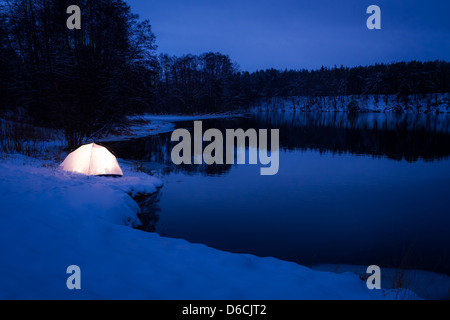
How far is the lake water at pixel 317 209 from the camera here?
785 centimetres

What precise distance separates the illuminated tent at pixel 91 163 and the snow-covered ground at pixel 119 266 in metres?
4.56

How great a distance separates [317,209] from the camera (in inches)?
427

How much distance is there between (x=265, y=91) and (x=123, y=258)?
108291mm

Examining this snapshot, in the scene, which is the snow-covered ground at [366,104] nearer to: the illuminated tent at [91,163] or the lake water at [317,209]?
the lake water at [317,209]

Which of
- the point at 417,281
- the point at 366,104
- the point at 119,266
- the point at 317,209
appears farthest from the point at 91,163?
the point at 366,104

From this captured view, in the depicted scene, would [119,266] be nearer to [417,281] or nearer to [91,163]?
[417,281]

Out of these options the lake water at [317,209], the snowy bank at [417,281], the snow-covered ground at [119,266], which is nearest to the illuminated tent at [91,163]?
the lake water at [317,209]

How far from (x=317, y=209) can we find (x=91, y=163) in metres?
9.02

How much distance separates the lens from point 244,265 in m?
5.36

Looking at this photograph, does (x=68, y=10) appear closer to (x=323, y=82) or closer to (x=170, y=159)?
(x=170, y=159)

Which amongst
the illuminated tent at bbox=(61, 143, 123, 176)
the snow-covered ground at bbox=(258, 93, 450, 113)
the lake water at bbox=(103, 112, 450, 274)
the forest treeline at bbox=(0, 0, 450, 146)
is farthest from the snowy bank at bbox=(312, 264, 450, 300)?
the snow-covered ground at bbox=(258, 93, 450, 113)
